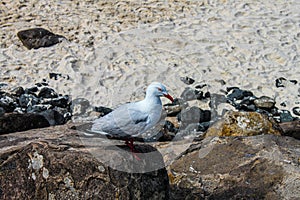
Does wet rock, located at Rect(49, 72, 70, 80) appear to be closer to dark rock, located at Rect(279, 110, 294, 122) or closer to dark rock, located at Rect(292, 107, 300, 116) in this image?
dark rock, located at Rect(279, 110, 294, 122)

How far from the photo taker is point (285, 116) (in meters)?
10.3

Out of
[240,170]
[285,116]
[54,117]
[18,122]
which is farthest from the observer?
[285,116]

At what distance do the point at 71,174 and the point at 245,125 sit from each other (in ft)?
11.8

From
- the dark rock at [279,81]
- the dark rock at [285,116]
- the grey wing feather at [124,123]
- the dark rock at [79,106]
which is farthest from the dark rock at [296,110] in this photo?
the grey wing feather at [124,123]

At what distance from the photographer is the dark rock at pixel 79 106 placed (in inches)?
403

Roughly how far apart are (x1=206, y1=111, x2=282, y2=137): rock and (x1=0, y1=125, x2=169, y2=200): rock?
2.72 metres

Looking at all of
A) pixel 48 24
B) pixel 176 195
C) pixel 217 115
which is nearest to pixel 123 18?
pixel 48 24

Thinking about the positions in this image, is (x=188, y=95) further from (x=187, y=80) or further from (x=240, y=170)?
(x=240, y=170)

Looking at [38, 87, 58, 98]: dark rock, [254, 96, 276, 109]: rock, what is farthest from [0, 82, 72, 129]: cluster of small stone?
[254, 96, 276, 109]: rock

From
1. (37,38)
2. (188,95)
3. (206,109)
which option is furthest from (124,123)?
(37,38)

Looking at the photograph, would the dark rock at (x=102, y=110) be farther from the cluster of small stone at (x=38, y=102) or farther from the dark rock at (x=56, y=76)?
the dark rock at (x=56, y=76)

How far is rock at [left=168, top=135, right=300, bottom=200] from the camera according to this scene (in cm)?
641

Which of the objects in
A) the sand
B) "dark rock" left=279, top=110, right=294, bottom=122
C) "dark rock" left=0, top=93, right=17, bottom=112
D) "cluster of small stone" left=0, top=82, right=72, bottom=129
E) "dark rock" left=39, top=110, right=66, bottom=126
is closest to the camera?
"dark rock" left=39, top=110, right=66, bottom=126

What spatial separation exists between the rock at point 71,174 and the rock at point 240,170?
3.50 ft
